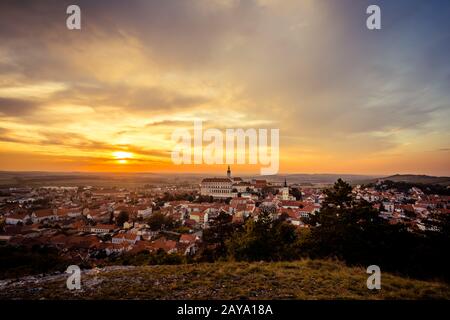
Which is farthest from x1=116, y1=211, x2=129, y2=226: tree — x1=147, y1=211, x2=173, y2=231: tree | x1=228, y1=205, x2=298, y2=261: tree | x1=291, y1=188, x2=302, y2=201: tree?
x1=291, y1=188, x2=302, y2=201: tree

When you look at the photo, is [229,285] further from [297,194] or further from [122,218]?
[297,194]

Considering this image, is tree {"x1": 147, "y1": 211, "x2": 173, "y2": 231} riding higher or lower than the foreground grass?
lower

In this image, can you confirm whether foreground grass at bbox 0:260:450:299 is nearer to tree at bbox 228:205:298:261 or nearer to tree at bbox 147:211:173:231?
tree at bbox 228:205:298:261

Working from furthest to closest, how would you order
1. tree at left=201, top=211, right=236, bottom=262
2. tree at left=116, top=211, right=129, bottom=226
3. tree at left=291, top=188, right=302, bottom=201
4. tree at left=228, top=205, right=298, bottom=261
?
1. tree at left=291, top=188, right=302, bottom=201
2. tree at left=116, top=211, right=129, bottom=226
3. tree at left=201, top=211, right=236, bottom=262
4. tree at left=228, top=205, right=298, bottom=261

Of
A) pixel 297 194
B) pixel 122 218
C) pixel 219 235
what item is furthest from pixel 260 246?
pixel 297 194
